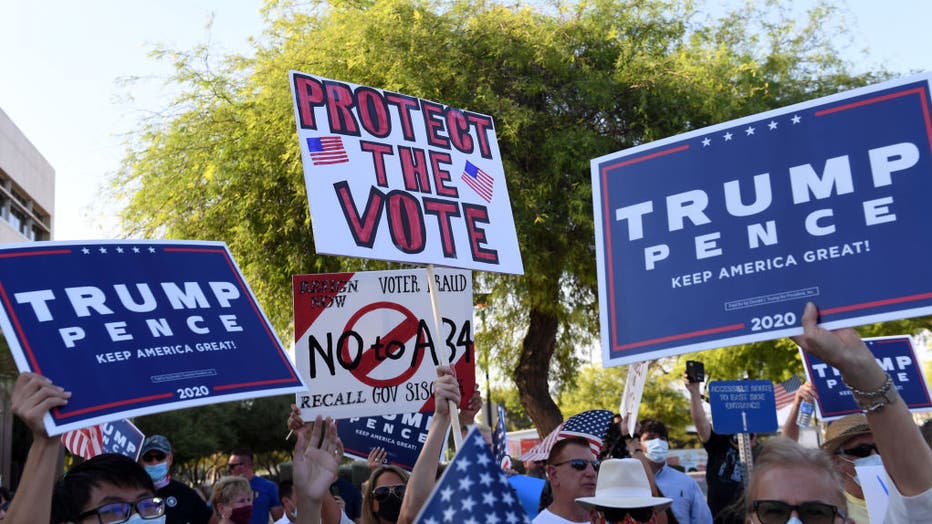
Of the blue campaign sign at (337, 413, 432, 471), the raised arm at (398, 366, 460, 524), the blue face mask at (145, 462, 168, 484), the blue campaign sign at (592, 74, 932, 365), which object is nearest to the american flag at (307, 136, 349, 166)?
the raised arm at (398, 366, 460, 524)

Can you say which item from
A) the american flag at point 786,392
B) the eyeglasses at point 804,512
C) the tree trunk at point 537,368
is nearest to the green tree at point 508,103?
the tree trunk at point 537,368

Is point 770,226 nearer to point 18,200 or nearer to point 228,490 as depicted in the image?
point 228,490

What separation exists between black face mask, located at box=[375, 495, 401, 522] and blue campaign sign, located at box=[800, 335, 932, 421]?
2970mm

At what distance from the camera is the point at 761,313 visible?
324 centimetres

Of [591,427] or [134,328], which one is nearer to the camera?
[134,328]

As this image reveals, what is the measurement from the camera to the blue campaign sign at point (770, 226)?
3.17m

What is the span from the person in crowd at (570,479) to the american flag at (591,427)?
0.14 meters

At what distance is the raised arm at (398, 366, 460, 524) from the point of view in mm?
4230

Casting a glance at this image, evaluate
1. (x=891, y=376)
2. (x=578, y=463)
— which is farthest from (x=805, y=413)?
(x=578, y=463)

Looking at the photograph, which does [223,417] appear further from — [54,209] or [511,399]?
[511,399]

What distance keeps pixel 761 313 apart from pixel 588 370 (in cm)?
5612

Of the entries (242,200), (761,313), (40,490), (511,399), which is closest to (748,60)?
(242,200)

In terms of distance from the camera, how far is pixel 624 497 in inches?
177

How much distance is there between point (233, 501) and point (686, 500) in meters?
3.31
